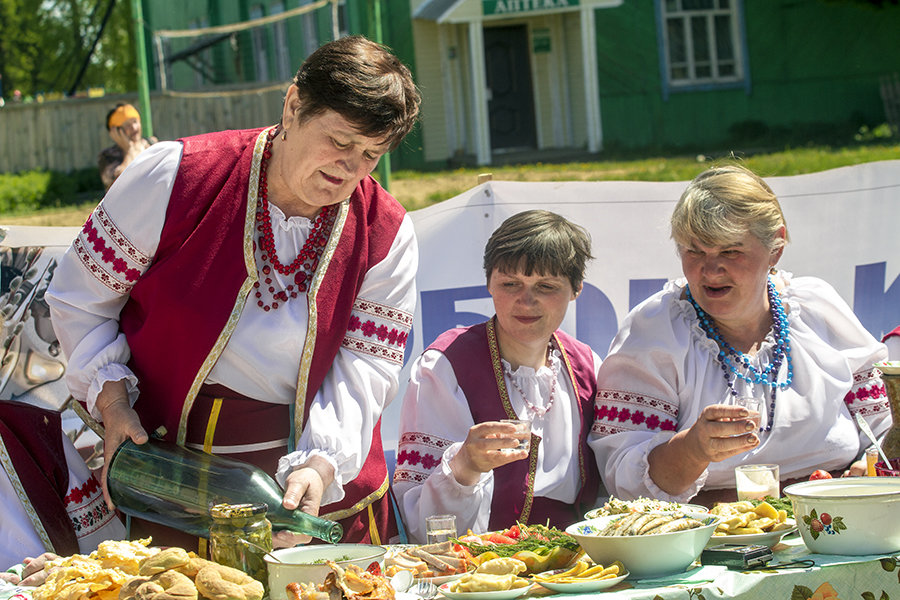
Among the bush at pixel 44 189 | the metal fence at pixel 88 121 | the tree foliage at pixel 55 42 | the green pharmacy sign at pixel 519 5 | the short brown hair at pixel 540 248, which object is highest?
the tree foliage at pixel 55 42

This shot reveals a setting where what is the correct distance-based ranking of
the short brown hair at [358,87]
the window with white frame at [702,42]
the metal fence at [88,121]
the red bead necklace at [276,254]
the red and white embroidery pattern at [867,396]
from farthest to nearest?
the window with white frame at [702,42], the metal fence at [88,121], the red and white embroidery pattern at [867,396], the red bead necklace at [276,254], the short brown hair at [358,87]

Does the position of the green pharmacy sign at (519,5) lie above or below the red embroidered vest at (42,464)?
above

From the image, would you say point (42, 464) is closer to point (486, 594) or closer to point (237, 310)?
point (237, 310)

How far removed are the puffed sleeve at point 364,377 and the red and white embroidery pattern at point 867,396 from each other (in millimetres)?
1444

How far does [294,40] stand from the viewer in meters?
19.1

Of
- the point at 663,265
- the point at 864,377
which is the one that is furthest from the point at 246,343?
the point at 663,265

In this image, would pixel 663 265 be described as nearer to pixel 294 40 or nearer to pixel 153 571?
pixel 153 571

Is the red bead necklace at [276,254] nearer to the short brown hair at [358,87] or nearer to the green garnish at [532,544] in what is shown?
the short brown hair at [358,87]

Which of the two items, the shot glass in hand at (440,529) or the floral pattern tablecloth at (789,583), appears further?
the shot glass in hand at (440,529)

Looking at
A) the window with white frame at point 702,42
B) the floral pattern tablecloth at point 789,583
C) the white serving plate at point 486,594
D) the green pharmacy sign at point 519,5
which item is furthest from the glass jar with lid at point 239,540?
the window with white frame at point 702,42

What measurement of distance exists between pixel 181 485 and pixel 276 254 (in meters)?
0.60

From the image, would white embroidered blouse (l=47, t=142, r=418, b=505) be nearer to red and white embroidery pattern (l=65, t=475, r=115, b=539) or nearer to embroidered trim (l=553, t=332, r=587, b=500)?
red and white embroidery pattern (l=65, t=475, r=115, b=539)

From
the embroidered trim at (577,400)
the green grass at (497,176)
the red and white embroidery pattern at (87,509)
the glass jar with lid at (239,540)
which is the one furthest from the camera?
the green grass at (497,176)

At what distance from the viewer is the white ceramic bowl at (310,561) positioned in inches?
72.9
